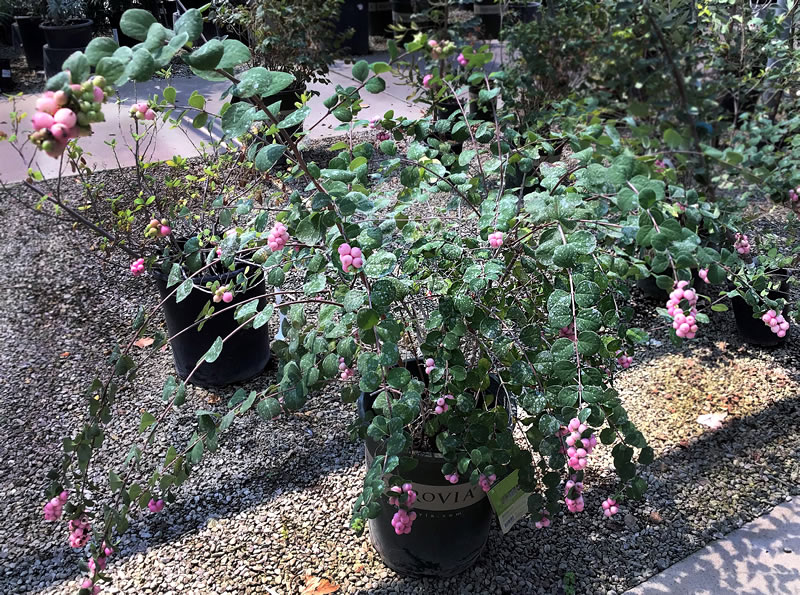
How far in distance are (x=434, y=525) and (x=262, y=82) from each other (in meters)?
1.09

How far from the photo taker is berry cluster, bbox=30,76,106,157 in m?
0.74

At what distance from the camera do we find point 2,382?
245 cm

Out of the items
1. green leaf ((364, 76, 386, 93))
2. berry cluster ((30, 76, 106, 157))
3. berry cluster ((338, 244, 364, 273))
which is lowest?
berry cluster ((338, 244, 364, 273))

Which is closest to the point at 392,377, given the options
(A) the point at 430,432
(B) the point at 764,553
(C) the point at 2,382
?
(A) the point at 430,432

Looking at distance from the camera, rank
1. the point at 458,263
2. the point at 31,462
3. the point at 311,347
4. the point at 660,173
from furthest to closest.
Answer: the point at 31,462, the point at 458,263, the point at 311,347, the point at 660,173

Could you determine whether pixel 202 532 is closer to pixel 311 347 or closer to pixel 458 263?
pixel 311 347

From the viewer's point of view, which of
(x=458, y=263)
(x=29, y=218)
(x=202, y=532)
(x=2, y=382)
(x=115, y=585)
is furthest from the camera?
(x=29, y=218)

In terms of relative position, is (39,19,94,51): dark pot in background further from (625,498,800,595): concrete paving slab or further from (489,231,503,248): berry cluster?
(625,498,800,595): concrete paving slab

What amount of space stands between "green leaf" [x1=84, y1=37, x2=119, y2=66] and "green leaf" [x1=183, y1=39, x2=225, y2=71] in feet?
0.31

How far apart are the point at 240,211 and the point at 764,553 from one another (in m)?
1.61

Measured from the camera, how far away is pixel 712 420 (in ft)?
7.11

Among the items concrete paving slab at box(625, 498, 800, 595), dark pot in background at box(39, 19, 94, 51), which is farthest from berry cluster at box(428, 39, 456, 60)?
dark pot in background at box(39, 19, 94, 51)

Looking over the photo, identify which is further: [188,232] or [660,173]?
[188,232]

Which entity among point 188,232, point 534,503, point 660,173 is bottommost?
point 188,232
